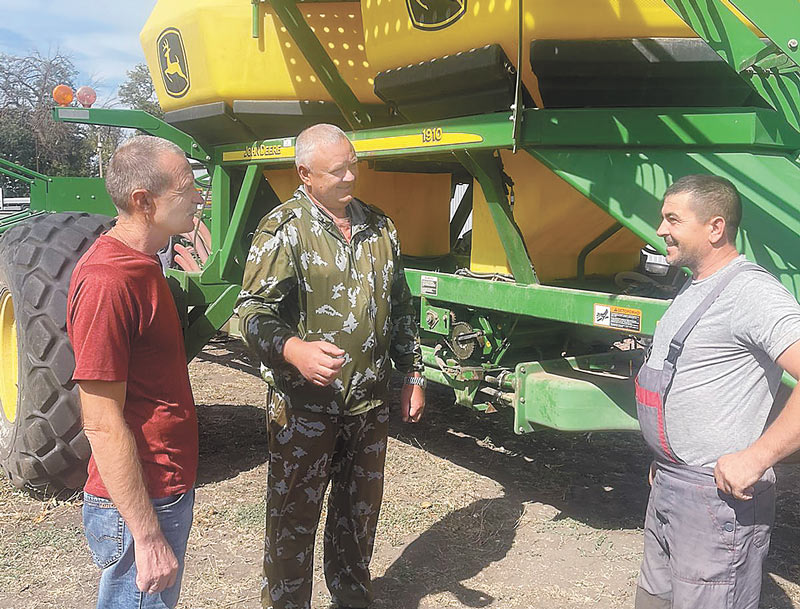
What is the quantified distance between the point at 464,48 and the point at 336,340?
1.30m

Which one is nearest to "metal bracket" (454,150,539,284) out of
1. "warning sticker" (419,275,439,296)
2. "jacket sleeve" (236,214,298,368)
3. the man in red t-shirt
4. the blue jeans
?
"warning sticker" (419,275,439,296)

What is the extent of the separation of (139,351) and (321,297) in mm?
835

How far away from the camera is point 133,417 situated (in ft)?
5.53

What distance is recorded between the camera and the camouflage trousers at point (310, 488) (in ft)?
8.29

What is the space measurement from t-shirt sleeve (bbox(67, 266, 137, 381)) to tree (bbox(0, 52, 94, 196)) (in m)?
25.2

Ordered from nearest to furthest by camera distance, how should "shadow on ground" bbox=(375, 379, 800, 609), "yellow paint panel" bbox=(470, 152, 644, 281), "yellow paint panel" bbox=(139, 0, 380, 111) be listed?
"shadow on ground" bbox=(375, 379, 800, 609) → "yellow paint panel" bbox=(470, 152, 644, 281) → "yellow paint panel" bbox=(139, 0, 380, 111)

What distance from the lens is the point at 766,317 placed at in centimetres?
178

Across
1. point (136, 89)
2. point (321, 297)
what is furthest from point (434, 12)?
point (136, 89)

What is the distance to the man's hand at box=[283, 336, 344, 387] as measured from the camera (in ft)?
6.90

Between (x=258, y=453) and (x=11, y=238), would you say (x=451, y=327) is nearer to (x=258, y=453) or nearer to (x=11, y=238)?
(x=258, y=453)

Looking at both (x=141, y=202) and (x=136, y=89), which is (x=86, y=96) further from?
(x=136, y=89)

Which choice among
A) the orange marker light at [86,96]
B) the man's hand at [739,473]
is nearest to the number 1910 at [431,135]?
the man's hand at [739,473]

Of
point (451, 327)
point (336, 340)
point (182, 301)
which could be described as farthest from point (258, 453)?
point (336, 340)

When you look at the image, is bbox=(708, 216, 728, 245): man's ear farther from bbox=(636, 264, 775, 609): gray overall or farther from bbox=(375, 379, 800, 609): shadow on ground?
bbox=(375, 379, 800, 609): shadow on ground
